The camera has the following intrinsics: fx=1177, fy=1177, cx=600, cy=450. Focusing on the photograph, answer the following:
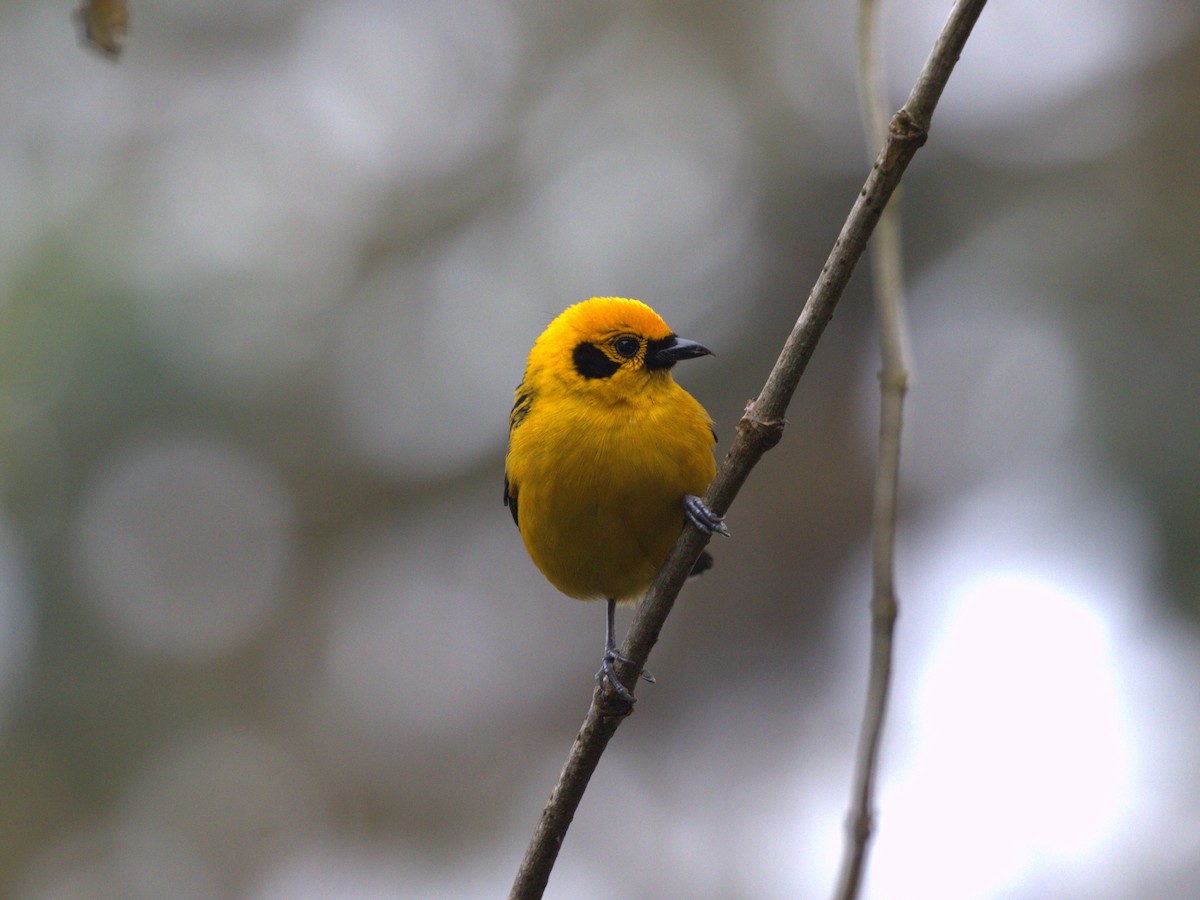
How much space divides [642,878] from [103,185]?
22.1 ft

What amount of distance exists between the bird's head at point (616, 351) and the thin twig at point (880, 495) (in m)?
1.35

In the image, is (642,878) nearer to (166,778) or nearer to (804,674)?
(804,674)

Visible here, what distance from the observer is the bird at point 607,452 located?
433 centimetres

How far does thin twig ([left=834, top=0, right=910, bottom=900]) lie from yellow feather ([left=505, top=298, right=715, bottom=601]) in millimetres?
1199

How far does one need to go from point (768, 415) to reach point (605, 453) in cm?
157

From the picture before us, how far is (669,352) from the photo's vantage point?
4723mm

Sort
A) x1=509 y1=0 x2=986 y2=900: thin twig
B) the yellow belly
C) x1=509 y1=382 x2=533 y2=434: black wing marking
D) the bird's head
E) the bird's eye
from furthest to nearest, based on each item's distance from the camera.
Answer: x1=509 y1=382 x2=533 y2=434: black wing marking
the bird's eye
the bird's head
the yellow belly
x1=509 y1=0 x2=986 y2=900: thin twig

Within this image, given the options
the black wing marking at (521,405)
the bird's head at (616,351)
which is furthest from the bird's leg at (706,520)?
the black wing marking at (521,405)

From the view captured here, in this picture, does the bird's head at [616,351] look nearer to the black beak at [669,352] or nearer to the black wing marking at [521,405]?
the black beak at [669,352]

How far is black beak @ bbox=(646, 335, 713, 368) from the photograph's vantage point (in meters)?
4.70

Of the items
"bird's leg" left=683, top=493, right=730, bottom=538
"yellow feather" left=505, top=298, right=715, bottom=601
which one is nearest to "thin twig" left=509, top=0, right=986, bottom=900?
"bird's leg" left=683, top=493, right=730, bottom=538

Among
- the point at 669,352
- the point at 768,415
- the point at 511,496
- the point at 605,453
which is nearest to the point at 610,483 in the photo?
the point at 605,453

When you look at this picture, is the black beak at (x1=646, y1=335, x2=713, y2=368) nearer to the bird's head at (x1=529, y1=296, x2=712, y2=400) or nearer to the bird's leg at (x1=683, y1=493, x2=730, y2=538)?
the bird's head at (x1=529, y1=296, x2=712, y2=400)

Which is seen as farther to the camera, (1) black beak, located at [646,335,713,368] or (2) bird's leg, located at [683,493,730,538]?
(1) black beak, located at [646,335,713,368]
